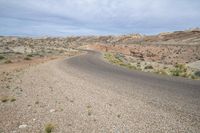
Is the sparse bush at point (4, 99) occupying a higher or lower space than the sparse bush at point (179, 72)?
higher

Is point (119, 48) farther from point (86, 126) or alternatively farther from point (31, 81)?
point (86, 126)

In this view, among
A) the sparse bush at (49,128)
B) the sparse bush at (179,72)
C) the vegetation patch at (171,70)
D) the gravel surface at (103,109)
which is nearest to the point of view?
the sparse bush at (49,128)

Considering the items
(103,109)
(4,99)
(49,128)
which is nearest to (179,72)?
(103,109)

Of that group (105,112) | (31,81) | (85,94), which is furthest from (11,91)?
(105,112)

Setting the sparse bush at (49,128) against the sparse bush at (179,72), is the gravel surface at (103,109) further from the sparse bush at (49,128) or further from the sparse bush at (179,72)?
the sparse bush at (179,72)

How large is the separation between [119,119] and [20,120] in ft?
12.5

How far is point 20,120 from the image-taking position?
9.62 m

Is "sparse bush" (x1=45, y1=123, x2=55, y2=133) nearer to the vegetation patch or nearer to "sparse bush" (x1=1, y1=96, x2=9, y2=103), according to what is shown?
"sparse bush" (x1=1, y1=96, x2=9, y2=103)

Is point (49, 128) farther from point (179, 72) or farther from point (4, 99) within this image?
point (179, 72)

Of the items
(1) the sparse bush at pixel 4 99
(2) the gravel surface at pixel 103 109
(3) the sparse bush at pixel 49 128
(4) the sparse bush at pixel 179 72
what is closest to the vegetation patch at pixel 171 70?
(4) the sparse bush at pixel 179 72

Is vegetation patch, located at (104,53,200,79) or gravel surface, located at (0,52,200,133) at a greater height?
gravel surface, located at (0,52,200,133)

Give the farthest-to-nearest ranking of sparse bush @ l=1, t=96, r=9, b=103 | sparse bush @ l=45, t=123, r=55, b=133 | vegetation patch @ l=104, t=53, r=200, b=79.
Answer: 1. vegetation patch @ l=104, t=53, r=200, b=79
2. sparse bush @ l=1, t=96, r=9, b=103
3. sparse bush @ l=45, t=123, r=55, b=133

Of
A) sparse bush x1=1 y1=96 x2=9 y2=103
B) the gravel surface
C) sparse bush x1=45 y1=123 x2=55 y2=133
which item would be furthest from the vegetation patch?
sparse bush x1=45 y1=123 x2=55 y2=133

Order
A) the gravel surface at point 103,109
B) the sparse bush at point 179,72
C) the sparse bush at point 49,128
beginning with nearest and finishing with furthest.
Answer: the sparse bush at point 49,128, the gravel surface at point 103,109, the sparse bush at point 179,72
